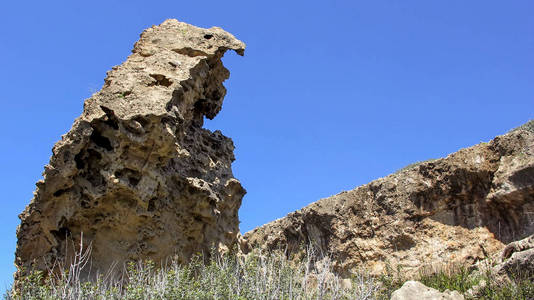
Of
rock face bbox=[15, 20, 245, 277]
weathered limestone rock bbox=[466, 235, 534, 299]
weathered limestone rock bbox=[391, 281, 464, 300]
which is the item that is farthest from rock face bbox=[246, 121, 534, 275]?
rock face bbox=[15, 20, 245, 277]

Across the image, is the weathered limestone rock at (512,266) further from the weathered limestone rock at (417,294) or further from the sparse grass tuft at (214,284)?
the weathered limestone rock at (417,294)

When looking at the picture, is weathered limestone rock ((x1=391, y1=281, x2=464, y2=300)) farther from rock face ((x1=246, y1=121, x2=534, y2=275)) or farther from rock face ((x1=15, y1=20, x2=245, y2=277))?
rock face ((x1=15, y1=20, x2=245, y2=277))

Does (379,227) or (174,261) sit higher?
(379,227)

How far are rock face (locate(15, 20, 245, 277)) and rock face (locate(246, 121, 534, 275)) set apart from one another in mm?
3843

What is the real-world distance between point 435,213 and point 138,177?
7128 millimetres

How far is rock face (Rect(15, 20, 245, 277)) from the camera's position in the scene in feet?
29.3

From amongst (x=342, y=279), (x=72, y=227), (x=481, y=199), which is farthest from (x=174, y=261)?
(x=481, y=199)

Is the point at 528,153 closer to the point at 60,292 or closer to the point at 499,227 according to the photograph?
the point at 499,227

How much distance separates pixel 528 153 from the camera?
11016 mm

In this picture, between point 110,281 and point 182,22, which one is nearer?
point 110,281

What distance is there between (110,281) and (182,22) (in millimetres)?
5672

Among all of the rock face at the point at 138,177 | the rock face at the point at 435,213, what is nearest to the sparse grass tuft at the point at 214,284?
the rock face at the point at 138,177

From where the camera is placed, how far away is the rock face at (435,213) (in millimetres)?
11242

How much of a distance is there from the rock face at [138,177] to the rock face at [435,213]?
384 centimetres
